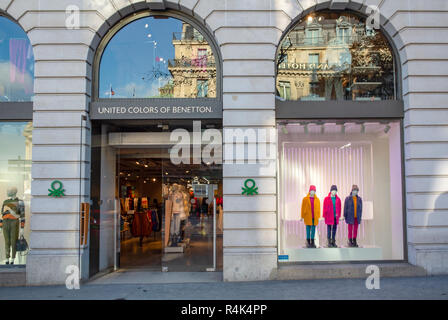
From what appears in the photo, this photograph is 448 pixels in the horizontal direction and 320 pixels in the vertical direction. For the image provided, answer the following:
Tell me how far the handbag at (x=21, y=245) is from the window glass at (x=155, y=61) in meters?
4.23

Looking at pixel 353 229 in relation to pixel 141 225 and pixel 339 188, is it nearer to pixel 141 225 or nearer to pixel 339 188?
pixel 339 188

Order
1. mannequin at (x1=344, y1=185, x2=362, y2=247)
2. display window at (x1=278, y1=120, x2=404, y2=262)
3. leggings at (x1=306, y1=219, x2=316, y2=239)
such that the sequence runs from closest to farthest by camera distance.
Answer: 1. display window at (x1=278, y1=120, x2=404, y2=262)
2. leggings at (x1=306, y1=219, x2=316, y2=239)
3. mannequin at (x1=344, y1=185, x2=362, y2=247)

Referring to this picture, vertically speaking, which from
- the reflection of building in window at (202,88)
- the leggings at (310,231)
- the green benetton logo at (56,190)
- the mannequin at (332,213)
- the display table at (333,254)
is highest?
the reflection of building in window at (202,88)

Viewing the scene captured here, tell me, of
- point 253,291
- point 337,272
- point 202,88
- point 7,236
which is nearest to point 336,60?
point 202,88

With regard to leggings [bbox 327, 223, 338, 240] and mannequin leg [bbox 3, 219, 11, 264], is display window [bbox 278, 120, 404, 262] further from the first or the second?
mannequin leg [bbox 3, 219, 11, 264]

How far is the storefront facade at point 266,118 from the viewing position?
9.87m

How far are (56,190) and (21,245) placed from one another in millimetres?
1847

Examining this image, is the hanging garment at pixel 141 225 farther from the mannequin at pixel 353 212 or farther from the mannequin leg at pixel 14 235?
the mannequin at pixel 353 212

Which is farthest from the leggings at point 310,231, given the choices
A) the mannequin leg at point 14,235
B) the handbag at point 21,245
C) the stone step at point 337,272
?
the mannequin leg at point 14,235

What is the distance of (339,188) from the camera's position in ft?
36.3

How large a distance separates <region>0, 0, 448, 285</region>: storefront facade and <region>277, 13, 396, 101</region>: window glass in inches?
1.2

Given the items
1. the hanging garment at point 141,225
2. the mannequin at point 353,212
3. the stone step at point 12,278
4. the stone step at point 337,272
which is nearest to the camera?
the stone step at point 12,278

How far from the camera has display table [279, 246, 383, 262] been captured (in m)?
10.4

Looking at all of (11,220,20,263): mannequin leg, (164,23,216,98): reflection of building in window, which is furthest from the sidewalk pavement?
(164,23,216,98): reflection of building in window
